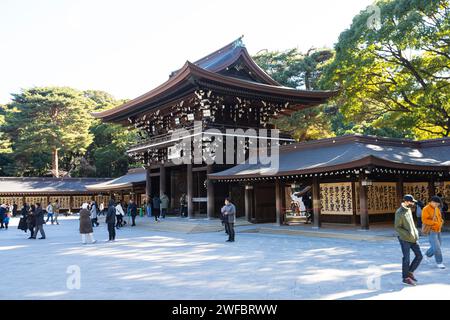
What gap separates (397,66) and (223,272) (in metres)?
19.9

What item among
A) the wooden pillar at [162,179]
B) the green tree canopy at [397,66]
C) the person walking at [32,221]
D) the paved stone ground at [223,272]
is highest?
the green tree canopy at [397,66]

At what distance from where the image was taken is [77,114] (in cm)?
4800

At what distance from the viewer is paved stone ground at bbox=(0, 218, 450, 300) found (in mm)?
6785

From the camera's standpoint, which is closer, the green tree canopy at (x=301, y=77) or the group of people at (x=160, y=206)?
the group of people at (x=160, y=206)

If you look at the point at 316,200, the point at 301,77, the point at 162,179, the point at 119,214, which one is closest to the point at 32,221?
the point at 119,214

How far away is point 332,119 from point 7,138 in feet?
131

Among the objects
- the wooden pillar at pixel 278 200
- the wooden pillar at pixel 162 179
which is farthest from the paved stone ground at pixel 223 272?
the wooden pillar at pixel 162 179

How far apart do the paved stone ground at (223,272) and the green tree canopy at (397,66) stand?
10.9 meters

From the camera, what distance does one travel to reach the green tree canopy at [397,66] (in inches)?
759

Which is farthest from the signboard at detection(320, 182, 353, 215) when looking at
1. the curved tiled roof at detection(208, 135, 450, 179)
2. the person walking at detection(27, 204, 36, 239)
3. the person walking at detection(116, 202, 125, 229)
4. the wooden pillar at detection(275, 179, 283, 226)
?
the person walking at detection(27, 204, 36, 239)

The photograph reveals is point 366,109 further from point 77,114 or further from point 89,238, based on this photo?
point 77,114

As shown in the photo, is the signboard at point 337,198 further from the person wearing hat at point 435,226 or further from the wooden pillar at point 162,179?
the wooden pillar at point 162,179

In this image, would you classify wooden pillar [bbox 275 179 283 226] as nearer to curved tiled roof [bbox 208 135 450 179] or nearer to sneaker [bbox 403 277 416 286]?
curved tiled roof [bbox 208 135 450 179]

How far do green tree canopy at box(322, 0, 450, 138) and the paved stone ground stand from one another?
35.9ft
